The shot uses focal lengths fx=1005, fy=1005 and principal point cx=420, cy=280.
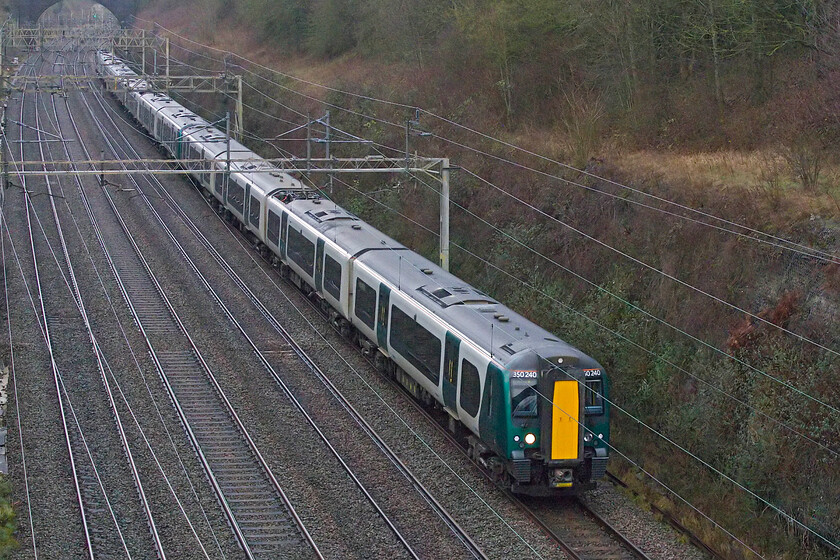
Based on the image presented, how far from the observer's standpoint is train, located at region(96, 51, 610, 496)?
46.7 ft

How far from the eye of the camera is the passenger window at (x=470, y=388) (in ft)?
49.4

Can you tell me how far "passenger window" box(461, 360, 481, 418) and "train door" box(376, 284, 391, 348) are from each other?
368 cm

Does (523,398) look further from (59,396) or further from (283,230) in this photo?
(283,230)

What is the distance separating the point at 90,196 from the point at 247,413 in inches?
884

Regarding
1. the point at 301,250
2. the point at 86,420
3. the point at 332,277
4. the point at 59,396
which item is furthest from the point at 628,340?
the point at 59,396

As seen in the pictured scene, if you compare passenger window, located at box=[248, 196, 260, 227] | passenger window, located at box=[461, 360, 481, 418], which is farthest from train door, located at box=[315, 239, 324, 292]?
passenger window, located at box=[461, 360, 481, 418]

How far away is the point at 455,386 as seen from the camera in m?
15.9

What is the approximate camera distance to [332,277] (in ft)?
73.0

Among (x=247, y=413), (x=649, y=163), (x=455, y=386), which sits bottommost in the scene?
(x=247, y=413)

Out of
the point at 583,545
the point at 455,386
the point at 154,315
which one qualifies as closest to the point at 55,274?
the point at 154,315

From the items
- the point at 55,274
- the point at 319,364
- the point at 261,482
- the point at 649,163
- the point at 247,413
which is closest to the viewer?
the point at 261,482

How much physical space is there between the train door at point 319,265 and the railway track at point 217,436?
315 cm

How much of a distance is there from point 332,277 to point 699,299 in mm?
8117

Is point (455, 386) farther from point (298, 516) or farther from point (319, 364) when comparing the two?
point (319, 364)
